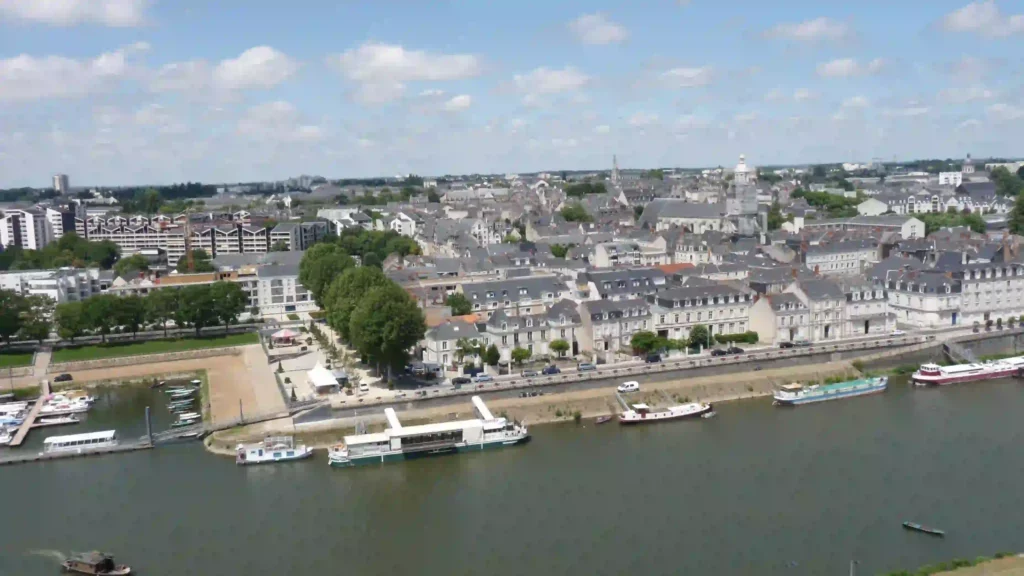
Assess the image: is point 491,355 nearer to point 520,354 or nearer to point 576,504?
point 520,354

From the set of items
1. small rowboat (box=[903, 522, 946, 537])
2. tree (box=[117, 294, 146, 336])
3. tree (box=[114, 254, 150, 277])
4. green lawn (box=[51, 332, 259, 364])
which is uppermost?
tree (box=[114, 254, 150, 277])

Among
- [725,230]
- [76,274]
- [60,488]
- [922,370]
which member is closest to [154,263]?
[76,274]

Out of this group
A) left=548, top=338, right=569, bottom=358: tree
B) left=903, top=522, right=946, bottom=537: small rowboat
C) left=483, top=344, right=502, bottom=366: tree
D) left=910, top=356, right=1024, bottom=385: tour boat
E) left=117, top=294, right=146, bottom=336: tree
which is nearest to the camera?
left=903, top=522, right=946, bottom=537: small rowboat

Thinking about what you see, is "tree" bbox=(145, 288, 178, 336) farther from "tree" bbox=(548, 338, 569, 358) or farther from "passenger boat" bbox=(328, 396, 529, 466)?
"passenger boat" bbox=(328, 396, 529, 466)

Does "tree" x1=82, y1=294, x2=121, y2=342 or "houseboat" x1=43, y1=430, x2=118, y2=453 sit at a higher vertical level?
"tree" x1=82, y1=294, x2=121, y2=342

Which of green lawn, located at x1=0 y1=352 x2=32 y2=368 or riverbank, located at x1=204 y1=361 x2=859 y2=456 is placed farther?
green lawn, located at x1=0 y1=352 x2=32 y2=368

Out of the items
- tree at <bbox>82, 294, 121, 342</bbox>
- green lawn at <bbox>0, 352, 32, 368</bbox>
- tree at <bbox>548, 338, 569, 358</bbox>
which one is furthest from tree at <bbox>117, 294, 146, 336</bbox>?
tree at <bbox>548, 338, 569, 358</bbox>
